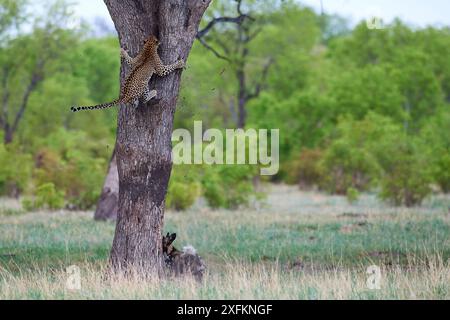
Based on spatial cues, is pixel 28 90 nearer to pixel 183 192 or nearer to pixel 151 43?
pixel 183 192

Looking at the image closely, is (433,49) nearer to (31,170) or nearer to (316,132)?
(316,132)

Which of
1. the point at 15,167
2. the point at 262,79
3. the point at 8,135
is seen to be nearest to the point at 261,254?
the point at 15,167

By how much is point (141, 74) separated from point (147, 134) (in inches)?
32.6

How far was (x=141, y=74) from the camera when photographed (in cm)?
1055

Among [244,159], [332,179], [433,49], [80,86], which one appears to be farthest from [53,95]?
[433,49]

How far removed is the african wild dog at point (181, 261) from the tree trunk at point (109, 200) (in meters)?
7.13

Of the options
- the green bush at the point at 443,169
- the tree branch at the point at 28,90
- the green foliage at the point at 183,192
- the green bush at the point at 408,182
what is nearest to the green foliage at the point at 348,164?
the green bush at the point at 443,169

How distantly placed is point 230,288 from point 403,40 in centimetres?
5055

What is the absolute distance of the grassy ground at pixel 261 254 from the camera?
883 centimetres

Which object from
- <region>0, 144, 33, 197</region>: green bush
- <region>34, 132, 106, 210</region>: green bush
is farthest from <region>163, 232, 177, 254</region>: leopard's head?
<region>0, 144, 33, 197</region>: green bush

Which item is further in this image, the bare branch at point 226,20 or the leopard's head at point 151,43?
the bare branch at point 226,20

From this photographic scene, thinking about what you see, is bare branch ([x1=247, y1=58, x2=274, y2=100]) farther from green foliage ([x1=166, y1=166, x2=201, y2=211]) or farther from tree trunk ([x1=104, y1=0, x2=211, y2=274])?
tree trunk ([x1=104, y1=0, x2=211, y2=274])

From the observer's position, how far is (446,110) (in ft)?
157

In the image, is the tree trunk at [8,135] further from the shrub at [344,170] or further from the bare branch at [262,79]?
the shrub at [344,170]
